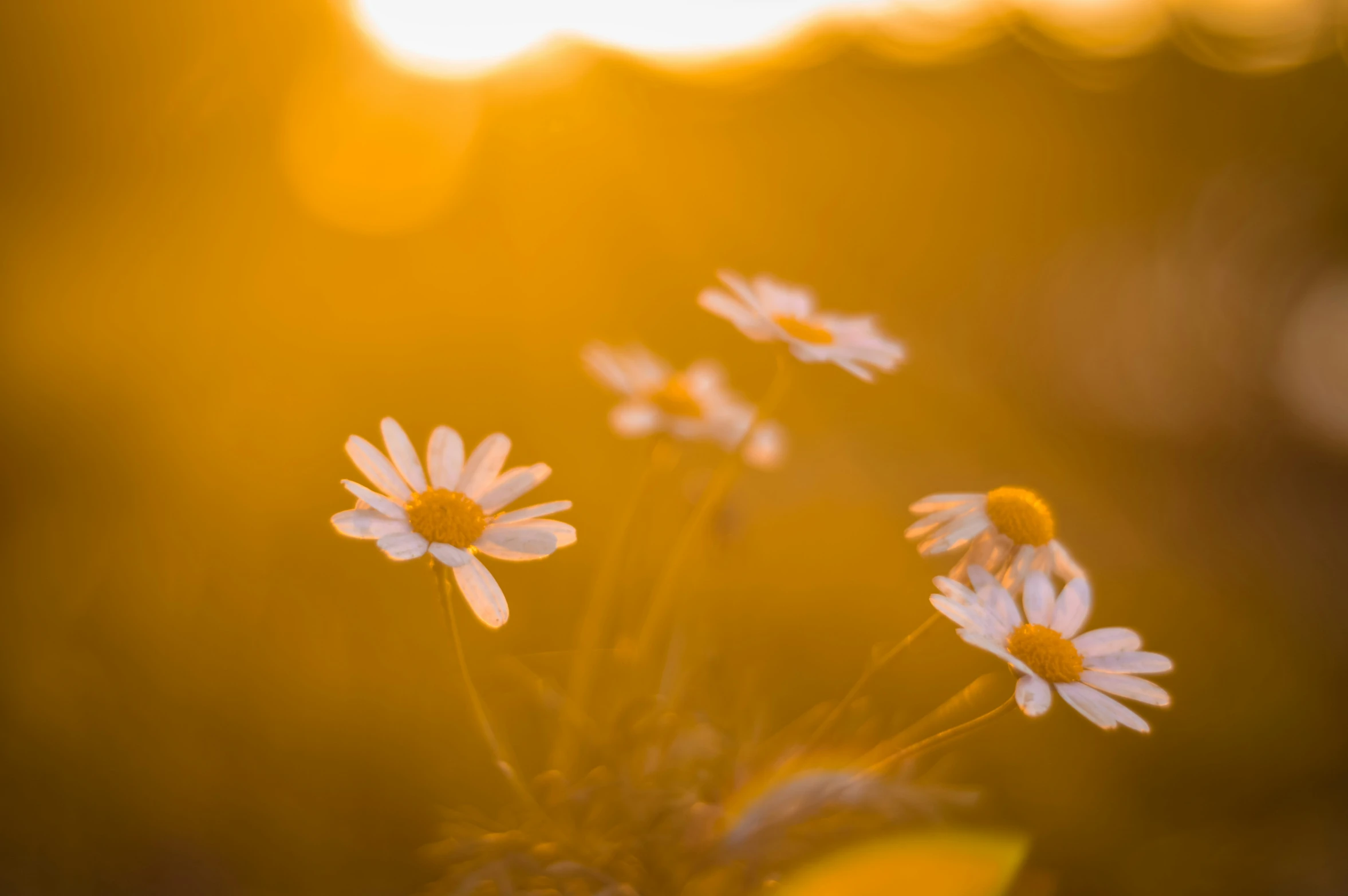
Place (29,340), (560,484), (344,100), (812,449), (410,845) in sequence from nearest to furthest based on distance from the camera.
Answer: (410,845)
(29,340)
(560,484)
(344,100)
(812,449)

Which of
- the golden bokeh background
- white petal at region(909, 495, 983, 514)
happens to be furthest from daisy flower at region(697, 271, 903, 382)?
the golden bokeh background

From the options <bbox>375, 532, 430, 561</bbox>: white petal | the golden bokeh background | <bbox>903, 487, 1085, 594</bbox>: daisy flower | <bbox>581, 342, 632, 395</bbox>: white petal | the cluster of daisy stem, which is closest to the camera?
<bbox>375, 532, 430, 561</bbox>: white petal

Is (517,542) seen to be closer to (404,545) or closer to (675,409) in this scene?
(404,545)

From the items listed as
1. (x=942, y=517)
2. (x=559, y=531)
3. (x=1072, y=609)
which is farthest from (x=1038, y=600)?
(x=559, y=531)

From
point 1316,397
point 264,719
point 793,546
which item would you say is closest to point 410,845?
point 264,719

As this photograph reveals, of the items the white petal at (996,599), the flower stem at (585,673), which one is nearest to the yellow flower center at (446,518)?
the flower stem at (585,673)

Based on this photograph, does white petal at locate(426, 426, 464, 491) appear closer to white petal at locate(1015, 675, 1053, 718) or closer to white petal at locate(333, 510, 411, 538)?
white petal at locate(333, 510, 411, 538)

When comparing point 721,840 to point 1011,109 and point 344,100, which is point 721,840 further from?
point 1011,109
